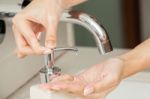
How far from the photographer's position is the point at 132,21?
1.25m

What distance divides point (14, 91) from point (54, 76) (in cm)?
20

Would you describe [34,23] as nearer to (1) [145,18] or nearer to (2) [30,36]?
(2) [30,36]

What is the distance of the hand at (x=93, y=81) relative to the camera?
543 mm

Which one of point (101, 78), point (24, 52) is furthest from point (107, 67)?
point (24, 52)

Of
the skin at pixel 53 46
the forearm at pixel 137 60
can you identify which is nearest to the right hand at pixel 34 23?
the skin at pixel 53 46

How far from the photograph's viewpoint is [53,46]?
1.86 ft

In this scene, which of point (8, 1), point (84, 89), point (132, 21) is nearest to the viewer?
point (84, 89)

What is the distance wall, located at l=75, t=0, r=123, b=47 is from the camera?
1154 millimetres

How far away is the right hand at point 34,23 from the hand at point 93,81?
2.5 inches

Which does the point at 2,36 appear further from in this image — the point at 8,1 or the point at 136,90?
the point at 136,90

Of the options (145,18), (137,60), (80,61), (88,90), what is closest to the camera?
(88,90)

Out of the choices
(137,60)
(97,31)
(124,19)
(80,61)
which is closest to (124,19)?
(124,19)

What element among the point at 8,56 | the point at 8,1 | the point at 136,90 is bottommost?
the point at 136,90

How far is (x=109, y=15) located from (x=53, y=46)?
70 centimetres
